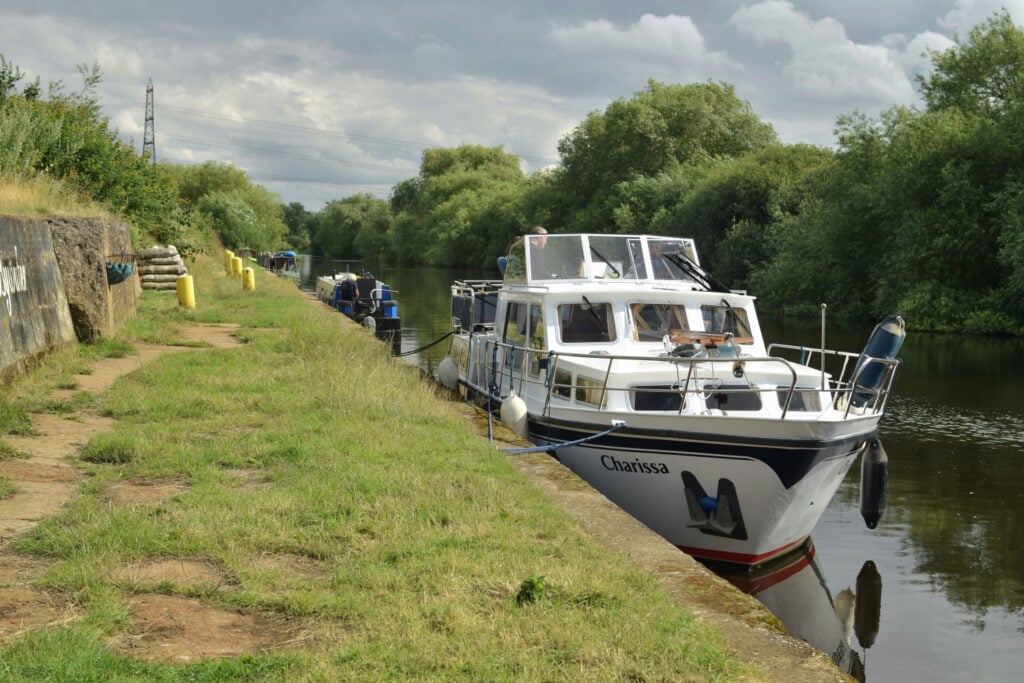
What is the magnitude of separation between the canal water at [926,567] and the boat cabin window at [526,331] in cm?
408

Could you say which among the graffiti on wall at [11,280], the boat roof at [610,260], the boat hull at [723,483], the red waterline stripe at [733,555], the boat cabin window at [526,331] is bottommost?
the red waterline stripe at [733,555]

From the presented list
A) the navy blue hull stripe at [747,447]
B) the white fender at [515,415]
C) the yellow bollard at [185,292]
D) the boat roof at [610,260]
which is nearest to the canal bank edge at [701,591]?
the navy blue hull stripe at [747,447]

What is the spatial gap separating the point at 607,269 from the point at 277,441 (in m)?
6.78

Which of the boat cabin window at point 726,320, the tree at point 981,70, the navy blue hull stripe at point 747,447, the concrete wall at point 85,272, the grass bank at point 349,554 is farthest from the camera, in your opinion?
the tree at point 981,70

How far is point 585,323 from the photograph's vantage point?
511 inches

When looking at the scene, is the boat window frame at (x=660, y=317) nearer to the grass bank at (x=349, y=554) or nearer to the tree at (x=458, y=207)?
the grass bank at (x=349, y=554)

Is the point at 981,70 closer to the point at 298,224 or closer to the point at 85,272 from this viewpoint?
the point at 85,272

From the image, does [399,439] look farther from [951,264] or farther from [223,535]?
[951,264]

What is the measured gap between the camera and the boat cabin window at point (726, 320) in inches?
512

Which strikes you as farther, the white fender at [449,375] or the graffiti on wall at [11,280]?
the white fender at [449,375]

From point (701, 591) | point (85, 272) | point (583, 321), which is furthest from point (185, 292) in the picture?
point (701, 591)

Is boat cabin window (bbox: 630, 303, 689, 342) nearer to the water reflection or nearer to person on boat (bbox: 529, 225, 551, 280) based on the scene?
person on boat (bbox: 529, 225, 551, 280)

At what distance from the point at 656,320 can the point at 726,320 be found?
951 mm

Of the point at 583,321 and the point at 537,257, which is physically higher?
the point at 537,257
